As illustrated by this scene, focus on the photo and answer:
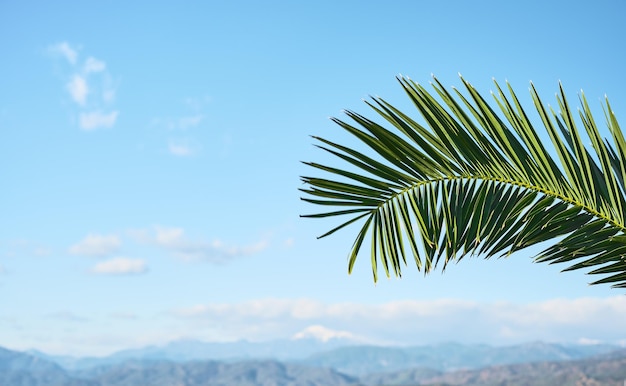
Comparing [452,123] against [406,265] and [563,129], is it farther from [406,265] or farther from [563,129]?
[406,265]

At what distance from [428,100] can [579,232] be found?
4.05 feet

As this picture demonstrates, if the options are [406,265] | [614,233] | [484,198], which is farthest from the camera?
[406,265]

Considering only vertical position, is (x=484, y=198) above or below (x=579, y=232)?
above

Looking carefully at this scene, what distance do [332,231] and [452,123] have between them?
1012 millimetres

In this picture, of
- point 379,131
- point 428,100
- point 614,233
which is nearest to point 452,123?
point 428,100

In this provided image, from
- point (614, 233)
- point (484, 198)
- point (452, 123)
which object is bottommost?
point (614, 233)

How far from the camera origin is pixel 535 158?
3621 mm

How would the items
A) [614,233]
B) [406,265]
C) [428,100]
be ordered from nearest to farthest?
1. [428,100]
2. [614,233]
3. [406,265]

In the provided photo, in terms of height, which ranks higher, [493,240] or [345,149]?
[345,149]

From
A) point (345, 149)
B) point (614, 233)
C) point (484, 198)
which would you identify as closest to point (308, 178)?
point (345, 149)

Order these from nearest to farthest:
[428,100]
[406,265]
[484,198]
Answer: [428,100] → [484,198] → [406,265]

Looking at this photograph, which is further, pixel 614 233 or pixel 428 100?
pixel 614 233

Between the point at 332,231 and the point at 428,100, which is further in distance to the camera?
the point at 332,231

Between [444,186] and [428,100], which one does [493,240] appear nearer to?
[444,186]
